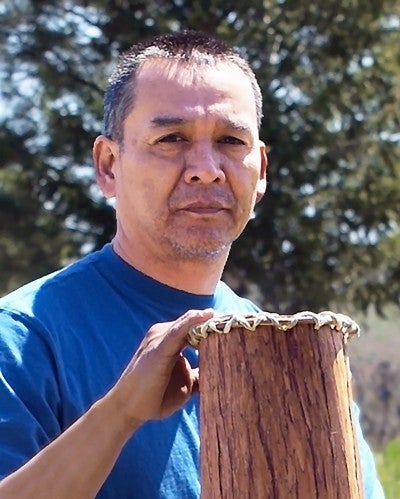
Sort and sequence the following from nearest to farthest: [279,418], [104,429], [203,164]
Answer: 1. [279,418]
2. [104,429]
3. [203,164]

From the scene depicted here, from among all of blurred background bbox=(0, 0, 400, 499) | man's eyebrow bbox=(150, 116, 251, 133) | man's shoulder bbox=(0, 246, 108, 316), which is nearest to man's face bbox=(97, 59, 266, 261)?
man's eyebrow bbox=(150, 116, 251, 133)

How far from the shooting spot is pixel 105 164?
275 centimetres

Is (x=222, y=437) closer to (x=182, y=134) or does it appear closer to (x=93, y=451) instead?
(x=93, y=451)

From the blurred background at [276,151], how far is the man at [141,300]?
43.5ft

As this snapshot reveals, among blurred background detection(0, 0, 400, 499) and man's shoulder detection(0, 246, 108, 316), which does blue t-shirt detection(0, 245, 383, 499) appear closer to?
man's shoulder detection(0, 246, 108, 316)

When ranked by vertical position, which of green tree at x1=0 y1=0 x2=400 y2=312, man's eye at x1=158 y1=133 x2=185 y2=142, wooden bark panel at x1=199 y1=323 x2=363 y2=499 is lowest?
wooden bark panel at x1=199 y1=323 x2=363 y2=499

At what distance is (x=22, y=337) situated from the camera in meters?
2.26

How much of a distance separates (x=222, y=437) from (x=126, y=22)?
15190 mm

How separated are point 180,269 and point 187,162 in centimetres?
28

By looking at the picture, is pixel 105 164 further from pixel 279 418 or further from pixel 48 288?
pixel 279 418

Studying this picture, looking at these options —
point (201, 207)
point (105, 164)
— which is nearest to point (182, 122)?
point (201, 207)

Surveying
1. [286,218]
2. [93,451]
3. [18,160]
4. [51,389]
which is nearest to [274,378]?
[93,451]

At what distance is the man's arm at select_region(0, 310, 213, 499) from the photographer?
1973 mm

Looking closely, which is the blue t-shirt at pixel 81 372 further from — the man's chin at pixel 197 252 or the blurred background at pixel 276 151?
the blurred background at pixel 276 151
